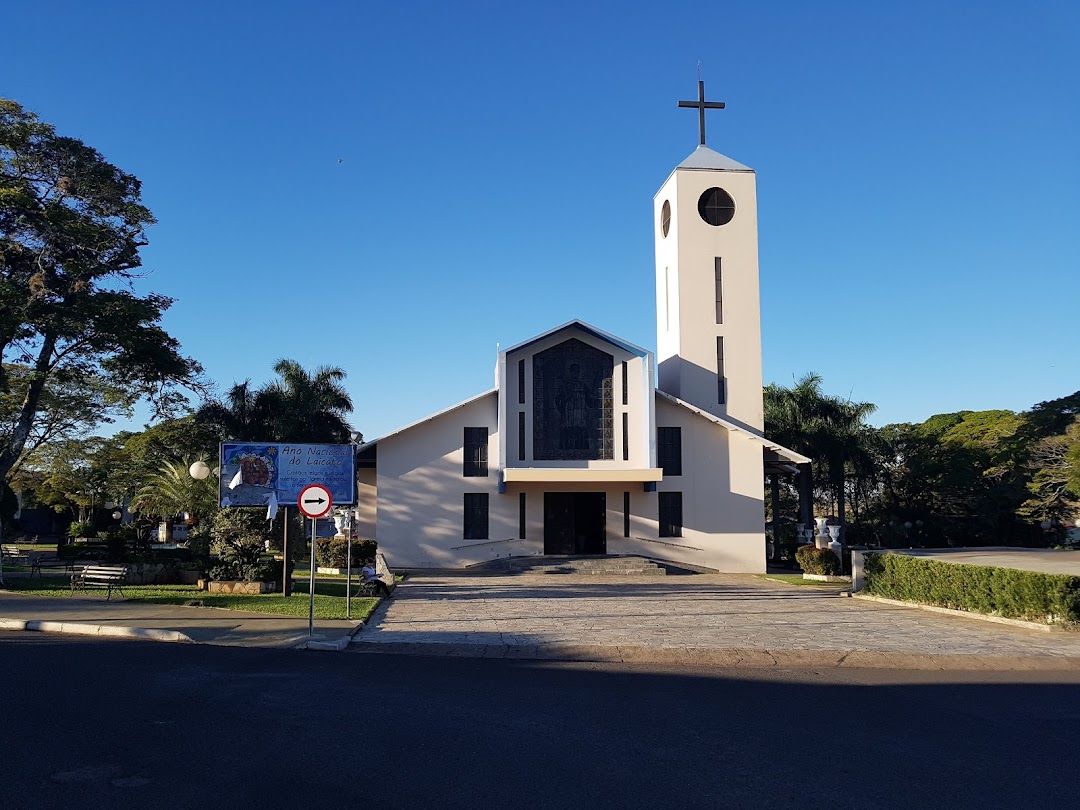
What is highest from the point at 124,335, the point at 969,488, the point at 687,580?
the point at 124,335

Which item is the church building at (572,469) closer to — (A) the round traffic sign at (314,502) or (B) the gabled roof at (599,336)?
(B) the gabled roof at (599,336)

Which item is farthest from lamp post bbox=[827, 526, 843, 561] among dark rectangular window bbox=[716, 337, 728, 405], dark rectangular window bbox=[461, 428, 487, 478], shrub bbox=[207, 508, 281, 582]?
shrub bbox=[207, 508, 281, 582]

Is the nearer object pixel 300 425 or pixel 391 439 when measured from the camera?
pixel 391 439

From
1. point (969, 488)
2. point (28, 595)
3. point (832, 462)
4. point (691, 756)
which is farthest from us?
point (969, 488)

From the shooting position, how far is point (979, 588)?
58.6 ft

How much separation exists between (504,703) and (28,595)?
15189 mm

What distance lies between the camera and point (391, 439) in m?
30.9

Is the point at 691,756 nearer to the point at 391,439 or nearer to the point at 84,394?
the point at 391,439

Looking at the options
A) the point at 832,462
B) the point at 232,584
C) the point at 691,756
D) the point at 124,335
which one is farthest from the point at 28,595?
the point at 832,462

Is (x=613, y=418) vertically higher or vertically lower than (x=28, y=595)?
higher

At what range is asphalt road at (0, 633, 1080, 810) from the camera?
20.0 ft

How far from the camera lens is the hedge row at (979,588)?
16.0m

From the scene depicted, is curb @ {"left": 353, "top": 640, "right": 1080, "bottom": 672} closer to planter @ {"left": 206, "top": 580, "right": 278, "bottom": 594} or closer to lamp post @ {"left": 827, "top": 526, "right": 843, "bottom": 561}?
planter @ {"left": 206, "top": 580, "right": 278, "bottom": 594}

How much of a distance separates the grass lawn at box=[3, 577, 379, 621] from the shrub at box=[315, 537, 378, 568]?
23.1ft
